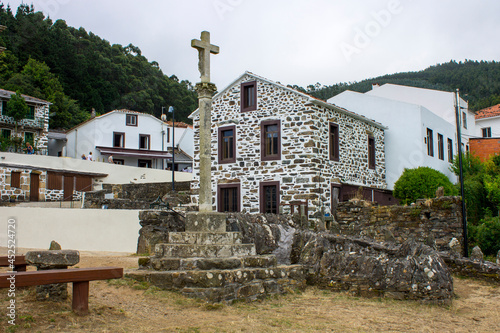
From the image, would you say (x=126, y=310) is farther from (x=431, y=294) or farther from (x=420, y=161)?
(x=420, y=161)

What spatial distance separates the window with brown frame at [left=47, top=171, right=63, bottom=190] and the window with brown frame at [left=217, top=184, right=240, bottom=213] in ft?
41.0

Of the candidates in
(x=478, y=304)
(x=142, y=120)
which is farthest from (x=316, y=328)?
(x=142, y=120)

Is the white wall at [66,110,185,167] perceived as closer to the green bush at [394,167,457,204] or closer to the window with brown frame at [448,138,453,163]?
the window with brown frame at [448,138,453,163]

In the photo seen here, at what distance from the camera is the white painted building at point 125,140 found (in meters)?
37.9

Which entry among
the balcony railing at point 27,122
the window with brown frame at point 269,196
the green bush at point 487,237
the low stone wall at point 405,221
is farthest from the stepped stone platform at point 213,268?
the balcony railing at point 27,122

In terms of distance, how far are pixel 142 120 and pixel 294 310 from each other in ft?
117

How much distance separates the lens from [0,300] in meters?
5.66

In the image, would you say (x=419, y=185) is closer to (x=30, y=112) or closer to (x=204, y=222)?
(x=204, y=222)

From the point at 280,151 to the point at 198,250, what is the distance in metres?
11.9

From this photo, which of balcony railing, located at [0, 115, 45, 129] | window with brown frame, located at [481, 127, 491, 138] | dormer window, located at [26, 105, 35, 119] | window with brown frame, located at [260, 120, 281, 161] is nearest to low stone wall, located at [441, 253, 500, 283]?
window with brown frame, located at [260, 120, 281, 161]

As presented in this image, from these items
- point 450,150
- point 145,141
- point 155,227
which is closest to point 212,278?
point 155,227

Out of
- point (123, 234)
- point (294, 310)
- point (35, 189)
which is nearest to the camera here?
point (294, 310)

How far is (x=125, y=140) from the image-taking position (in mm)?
39375

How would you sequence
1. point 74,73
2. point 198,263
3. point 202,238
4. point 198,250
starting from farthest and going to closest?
point 74,73, point 202,238, point 198,250, point 198,263
